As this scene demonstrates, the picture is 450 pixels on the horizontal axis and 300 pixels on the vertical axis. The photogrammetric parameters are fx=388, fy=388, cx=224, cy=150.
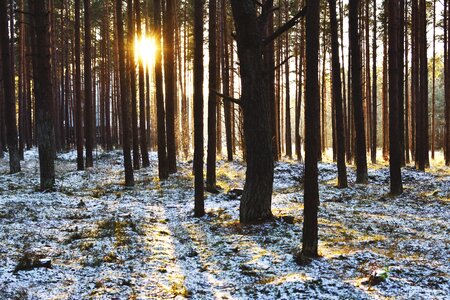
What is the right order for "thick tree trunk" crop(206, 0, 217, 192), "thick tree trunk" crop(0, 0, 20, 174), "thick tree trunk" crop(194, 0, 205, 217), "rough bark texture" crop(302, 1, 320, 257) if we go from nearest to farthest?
"rough bark texture" crop(302, 1, 320, 257), "thick tree trunk" crop(194, 0, 205, 217), "thick tree trunk" crop(206, 0, 217, 192), "thick tree trunk" crop(0, 0, 20, 174)

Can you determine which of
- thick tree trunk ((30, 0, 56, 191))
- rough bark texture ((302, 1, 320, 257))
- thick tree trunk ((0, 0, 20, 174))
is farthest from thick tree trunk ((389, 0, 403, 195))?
thick tree trunk ((0, 0, 20, 174))

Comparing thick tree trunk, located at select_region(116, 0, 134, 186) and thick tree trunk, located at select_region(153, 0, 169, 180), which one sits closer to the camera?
thick tree trunk, located at select_region(116, 0, 134, 186)

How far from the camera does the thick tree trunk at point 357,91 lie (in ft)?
45.9

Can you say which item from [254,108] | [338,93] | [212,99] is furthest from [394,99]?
[254,108]

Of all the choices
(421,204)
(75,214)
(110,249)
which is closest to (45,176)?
(75,214)

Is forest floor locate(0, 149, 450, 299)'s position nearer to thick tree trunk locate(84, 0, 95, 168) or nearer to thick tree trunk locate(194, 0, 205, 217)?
thick tree trunk locate(194, 0, 205, 217)

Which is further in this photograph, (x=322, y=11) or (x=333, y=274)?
(x=322, y=11)

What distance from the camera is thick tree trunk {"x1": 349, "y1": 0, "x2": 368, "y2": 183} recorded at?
13977mm

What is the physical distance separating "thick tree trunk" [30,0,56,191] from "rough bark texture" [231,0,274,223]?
742cm

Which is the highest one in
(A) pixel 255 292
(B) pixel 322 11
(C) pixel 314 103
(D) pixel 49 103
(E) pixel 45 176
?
(B) pixel 322 11

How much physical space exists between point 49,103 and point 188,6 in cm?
1799

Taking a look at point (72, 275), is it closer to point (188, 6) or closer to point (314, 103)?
point (314, 103)

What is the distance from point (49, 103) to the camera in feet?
42.4

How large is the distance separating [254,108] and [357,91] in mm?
7751
